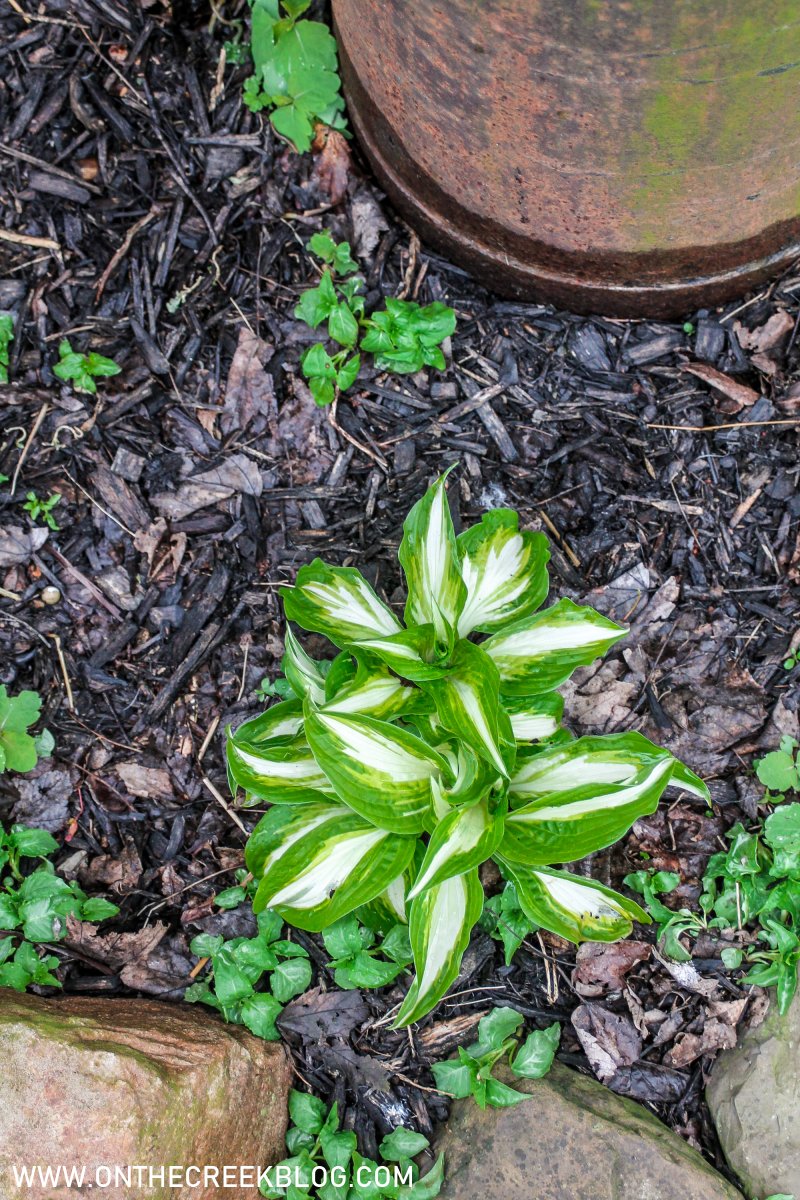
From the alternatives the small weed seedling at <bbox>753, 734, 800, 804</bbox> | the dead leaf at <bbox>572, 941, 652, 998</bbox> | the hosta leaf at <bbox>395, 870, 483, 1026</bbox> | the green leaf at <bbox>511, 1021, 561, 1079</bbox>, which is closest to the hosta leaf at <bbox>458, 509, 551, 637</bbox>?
the hosta leaf at <bbox>395, 870, 483, 1026</bbox>

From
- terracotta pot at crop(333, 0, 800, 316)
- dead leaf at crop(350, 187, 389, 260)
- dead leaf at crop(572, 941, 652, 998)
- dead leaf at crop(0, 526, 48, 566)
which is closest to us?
terracotta pot at crop(333, 0, 800, 316)

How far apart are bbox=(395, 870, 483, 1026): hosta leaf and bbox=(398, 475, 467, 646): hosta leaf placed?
0.52m

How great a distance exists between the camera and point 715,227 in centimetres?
210

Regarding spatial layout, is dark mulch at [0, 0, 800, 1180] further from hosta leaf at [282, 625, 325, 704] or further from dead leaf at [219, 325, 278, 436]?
hosta leaf at [282, 625, 325, 704]

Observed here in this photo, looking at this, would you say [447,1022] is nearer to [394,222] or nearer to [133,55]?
[394,222]

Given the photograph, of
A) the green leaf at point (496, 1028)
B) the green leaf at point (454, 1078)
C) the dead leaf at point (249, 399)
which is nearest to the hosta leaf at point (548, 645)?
the green leaf at point (496, 1028)

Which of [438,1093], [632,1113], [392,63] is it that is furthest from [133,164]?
[632,1113]

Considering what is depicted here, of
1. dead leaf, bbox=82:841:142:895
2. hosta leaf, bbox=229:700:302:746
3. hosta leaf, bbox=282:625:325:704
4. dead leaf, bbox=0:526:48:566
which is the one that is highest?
hosta leaf, bbox=282:625:325:704

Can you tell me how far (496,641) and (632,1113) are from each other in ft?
3.56

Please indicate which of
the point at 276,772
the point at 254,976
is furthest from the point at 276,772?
Result: the point at 254,976

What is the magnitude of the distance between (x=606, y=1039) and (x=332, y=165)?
2364mm

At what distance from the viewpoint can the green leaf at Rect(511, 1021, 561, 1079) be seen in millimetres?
2016

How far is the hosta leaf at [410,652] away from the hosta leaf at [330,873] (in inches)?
13.1

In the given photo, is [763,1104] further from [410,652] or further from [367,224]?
[367,224]
